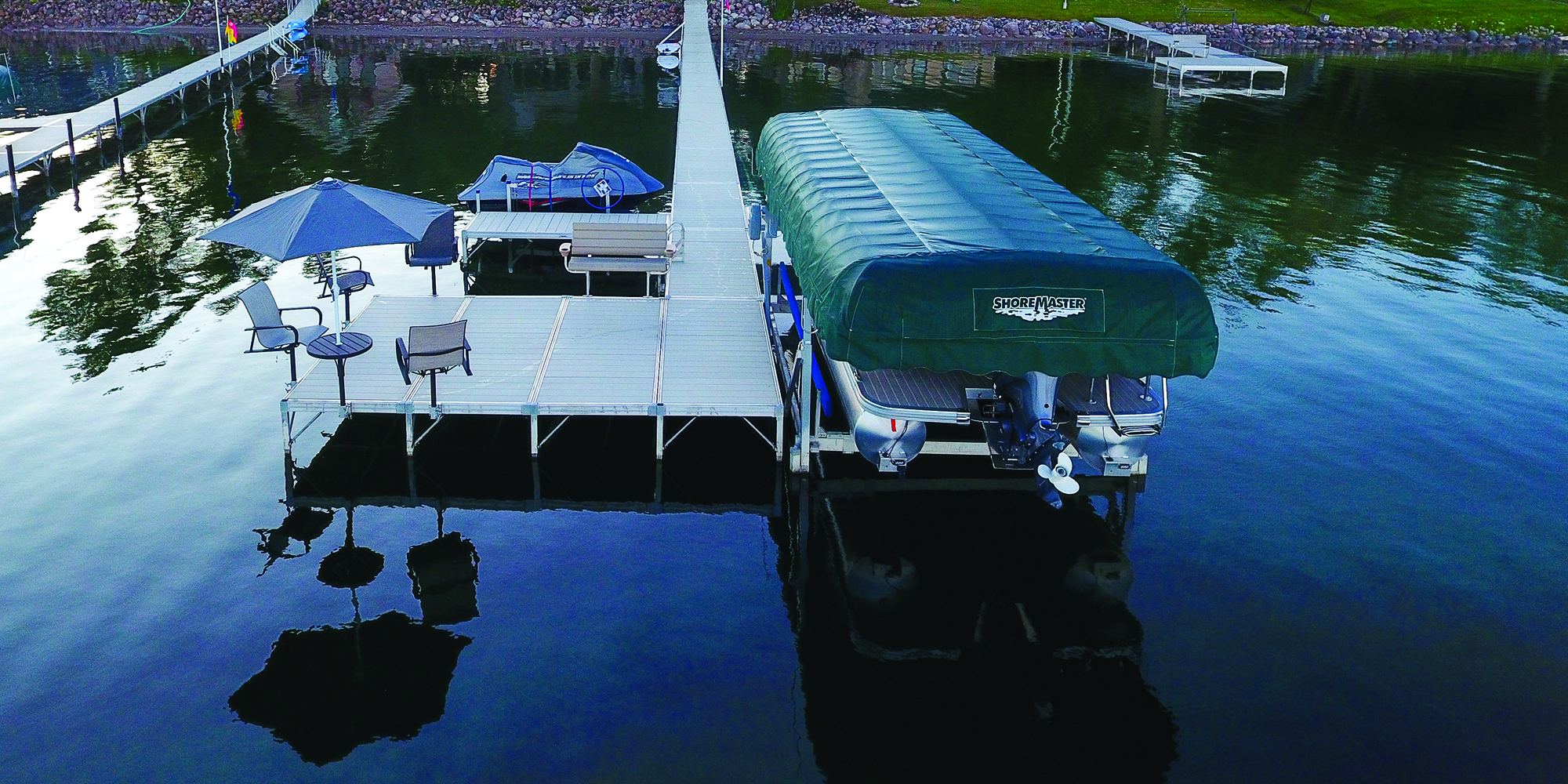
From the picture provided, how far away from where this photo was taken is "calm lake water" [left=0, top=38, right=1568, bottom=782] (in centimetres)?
1059

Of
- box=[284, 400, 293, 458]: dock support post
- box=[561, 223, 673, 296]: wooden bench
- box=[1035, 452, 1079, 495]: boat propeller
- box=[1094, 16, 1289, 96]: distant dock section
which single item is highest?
box=[1094, 16, 1289, 96]: distant dock section

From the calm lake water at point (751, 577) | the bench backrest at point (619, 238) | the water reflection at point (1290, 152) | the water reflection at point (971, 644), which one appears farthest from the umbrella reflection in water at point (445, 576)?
the water reflection at point (1290, 152)

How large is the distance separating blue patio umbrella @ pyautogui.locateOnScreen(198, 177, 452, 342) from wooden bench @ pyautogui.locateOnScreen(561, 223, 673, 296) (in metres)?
4.76

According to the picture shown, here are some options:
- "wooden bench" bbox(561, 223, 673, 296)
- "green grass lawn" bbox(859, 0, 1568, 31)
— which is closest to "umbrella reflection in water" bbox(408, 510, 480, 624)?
"wooden bench" bbox(561, 223, 673, 296)

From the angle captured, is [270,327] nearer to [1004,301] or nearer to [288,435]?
[288,435]

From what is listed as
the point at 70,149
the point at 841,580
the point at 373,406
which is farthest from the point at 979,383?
the point at 70,149

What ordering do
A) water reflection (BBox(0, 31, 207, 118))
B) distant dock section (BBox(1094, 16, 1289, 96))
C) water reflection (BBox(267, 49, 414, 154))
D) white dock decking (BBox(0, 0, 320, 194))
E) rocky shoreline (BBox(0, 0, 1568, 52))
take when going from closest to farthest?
white dock decking (BBox(0, 0, 320, 194))
water reflection (BBox(267, 49, 414, 154))
water reflection (BBox(0, 31, 207, 118))
distant dock section (BBox(1094, 16, 1289, 96))
rocky shoreline (BBox(0, 0, 1568, 52))

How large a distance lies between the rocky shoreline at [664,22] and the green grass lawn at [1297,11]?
1812mm

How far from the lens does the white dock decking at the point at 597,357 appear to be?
50.3 feet

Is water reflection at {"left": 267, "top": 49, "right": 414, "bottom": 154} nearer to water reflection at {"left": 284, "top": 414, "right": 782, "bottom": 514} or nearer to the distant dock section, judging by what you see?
water reflection at {"left": 284, "top": 414, "right": 782, "bottom": 514}

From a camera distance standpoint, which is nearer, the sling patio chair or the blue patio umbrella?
the blue patio umbrella

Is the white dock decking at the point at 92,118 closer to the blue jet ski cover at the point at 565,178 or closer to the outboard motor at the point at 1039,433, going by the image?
the blue jet ski cover at the point at 565,178

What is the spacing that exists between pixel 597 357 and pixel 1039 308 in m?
6.78

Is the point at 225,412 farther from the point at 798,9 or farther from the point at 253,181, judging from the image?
the point at 798,9
